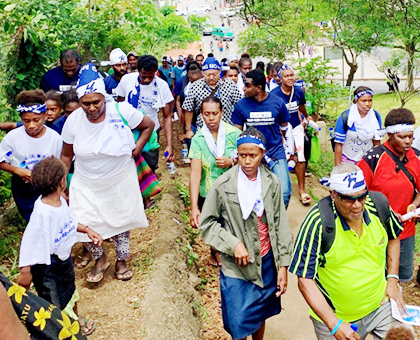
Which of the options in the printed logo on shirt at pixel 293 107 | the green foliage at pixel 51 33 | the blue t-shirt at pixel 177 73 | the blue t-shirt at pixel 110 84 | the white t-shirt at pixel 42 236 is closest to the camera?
the white t-shirt at pixel 42 236

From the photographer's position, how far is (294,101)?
26.1ft

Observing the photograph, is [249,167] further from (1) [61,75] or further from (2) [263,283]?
(1) [61,75]

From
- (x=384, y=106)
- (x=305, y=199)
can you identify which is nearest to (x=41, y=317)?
(x=305, y=199)

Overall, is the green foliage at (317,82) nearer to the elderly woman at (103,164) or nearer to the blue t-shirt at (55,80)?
the blue t-shirt at (55,80)

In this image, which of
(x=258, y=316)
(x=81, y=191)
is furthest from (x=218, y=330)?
(x=81, y=191)

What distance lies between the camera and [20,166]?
4.95m

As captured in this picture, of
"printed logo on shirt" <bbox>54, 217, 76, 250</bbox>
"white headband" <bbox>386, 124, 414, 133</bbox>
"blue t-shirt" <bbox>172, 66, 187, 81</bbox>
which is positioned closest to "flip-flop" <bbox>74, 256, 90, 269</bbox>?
"printed logo on shirt" <bbox>54, 217, 76, 250</bbox>

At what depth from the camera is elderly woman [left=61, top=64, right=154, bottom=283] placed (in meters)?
4.86

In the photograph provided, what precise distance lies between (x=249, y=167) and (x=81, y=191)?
5.92ft

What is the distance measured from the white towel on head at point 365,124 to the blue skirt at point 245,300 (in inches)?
130

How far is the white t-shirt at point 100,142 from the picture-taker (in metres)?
4.88

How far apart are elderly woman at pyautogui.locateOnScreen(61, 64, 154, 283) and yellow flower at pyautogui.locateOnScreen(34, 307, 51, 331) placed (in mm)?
2285

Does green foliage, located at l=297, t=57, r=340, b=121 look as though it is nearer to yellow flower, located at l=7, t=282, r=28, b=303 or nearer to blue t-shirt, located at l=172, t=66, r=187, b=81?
blue t-shirt, located at l=172, t=66, r=187, b=81

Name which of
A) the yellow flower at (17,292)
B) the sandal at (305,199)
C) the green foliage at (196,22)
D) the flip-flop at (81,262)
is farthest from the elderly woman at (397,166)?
the green foliage at (196,22)
